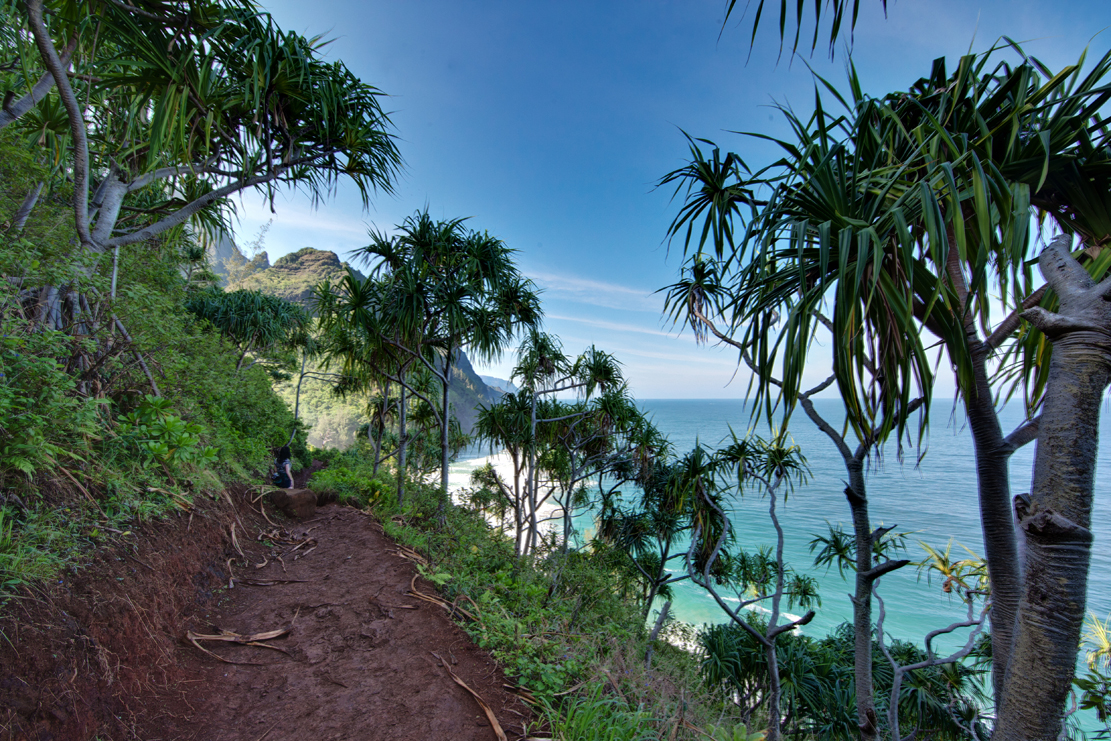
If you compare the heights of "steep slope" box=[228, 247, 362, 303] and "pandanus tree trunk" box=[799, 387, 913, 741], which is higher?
"steep slope" box=[228, 247, 362, 303]

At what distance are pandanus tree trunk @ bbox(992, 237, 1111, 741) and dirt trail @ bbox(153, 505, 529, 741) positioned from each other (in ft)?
6.77

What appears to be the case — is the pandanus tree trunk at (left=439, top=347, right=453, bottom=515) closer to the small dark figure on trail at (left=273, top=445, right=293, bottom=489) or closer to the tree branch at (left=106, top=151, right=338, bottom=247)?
the small dark figure on trail at (left=273, top=445, right=293, bottom=489)

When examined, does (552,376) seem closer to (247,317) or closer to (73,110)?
(73,110)

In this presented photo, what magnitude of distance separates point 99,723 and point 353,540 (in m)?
2.78

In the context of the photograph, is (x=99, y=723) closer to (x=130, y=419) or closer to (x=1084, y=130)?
(x=130, y=419)

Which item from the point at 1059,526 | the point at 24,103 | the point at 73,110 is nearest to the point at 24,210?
the point at 24,103

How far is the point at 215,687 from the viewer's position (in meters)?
2.10

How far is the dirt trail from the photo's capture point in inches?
75.1

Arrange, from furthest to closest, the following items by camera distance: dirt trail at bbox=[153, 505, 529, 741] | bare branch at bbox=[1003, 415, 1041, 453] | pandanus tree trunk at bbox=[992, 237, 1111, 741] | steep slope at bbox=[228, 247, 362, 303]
Answer: steep slope at bbox=[228, 247, 362, 303], bare branch at bbox=[1003, 415, 1041, 453], dirt trail at bbox=[153, 505, 529, 741], pandanus tree trunk at bbox=[992, 237, 1111, 741]

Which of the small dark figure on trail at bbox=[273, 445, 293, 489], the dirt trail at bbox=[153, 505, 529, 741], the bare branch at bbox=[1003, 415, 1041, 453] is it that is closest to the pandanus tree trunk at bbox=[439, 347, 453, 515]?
the dirt trail at bbox=[153, 505, 529, 741]

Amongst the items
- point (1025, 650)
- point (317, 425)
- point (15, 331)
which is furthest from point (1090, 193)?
point (317, 425)

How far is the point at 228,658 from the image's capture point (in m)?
2.34

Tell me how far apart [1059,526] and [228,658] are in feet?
12.8

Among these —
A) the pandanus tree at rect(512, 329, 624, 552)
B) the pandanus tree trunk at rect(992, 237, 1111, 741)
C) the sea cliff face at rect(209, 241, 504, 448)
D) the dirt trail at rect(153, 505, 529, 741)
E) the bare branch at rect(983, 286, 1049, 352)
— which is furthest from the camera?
the sea cliff face at rect(209, 241, 504, 448)
